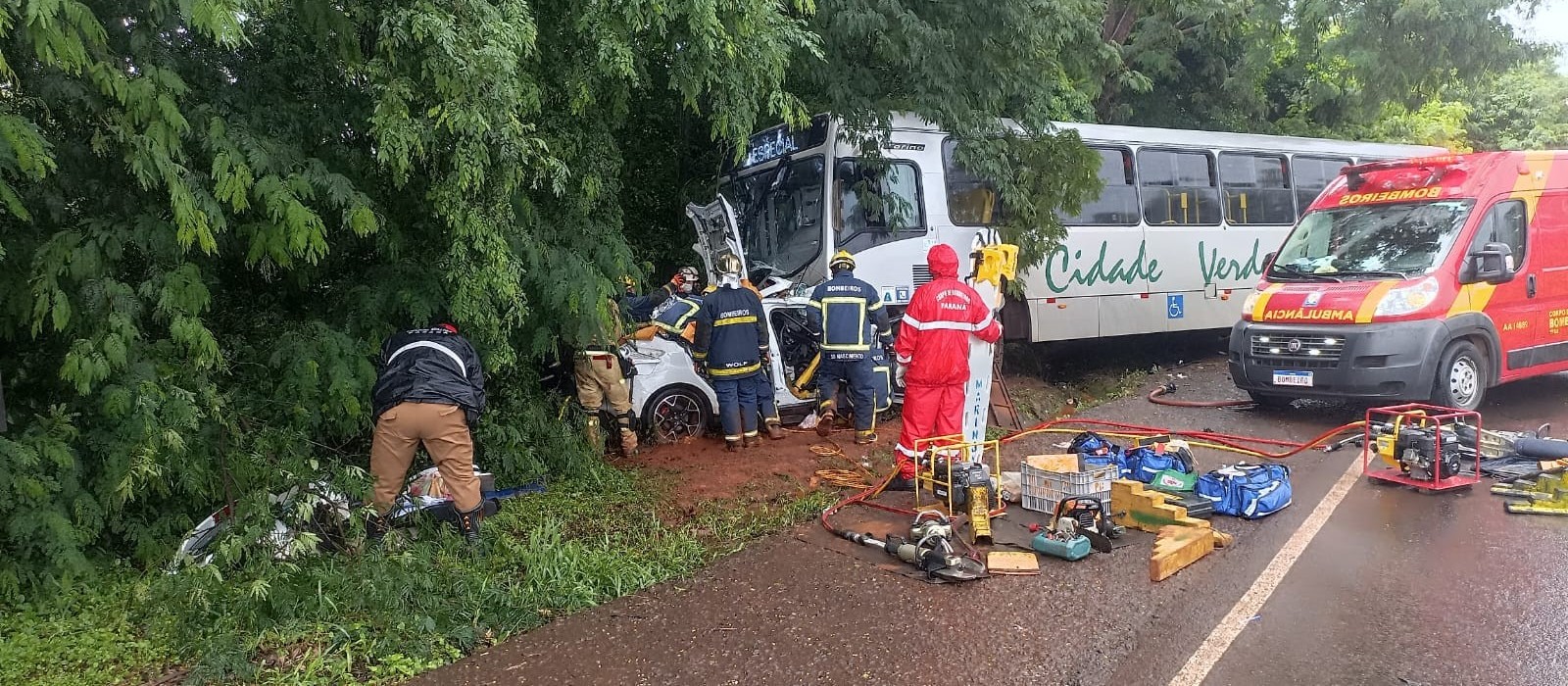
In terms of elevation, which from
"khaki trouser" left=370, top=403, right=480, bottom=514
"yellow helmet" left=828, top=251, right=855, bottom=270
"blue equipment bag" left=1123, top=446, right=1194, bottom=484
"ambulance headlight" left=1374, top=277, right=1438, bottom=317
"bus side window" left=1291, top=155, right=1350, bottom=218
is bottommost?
"blue equipment bag" left=1123, top=446, right=1194, bottom=484

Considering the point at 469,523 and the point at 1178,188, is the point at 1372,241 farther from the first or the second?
the point at 469,523

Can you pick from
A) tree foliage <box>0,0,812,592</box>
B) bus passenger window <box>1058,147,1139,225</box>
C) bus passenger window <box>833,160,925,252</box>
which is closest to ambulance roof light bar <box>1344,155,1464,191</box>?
bus passenger window <box>1058,147,1139,225</box>

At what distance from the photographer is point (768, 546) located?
5832 mm

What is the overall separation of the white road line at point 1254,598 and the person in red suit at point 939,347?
2.19m

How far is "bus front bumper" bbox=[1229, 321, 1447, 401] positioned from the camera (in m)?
8.34

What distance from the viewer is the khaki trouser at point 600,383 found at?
312 inches

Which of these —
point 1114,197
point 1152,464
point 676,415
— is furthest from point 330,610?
point 1114,197

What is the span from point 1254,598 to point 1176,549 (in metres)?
0.46

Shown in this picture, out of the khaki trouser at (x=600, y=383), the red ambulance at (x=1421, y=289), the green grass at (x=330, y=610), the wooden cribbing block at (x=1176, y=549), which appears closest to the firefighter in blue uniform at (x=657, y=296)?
the khaki trouser at (x=600, y=383)

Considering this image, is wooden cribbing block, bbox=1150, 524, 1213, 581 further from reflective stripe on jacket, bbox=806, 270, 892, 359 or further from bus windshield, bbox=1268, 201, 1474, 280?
bus windshield, bbox=1268, 201, 1474, 280

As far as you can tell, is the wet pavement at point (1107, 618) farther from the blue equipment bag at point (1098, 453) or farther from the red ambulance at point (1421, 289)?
the red ambulance at point (1421, 289)

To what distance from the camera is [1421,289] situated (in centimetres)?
845

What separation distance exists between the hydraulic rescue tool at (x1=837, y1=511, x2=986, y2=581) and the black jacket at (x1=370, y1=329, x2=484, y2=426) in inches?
97.1

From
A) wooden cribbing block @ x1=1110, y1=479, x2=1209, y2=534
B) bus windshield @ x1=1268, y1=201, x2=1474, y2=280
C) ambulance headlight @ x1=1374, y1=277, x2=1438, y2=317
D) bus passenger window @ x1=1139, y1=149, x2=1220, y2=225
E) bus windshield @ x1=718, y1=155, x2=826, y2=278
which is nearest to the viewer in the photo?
wooden cribbing block @ x1=1110, y1=479, x2=1209, y2=534
